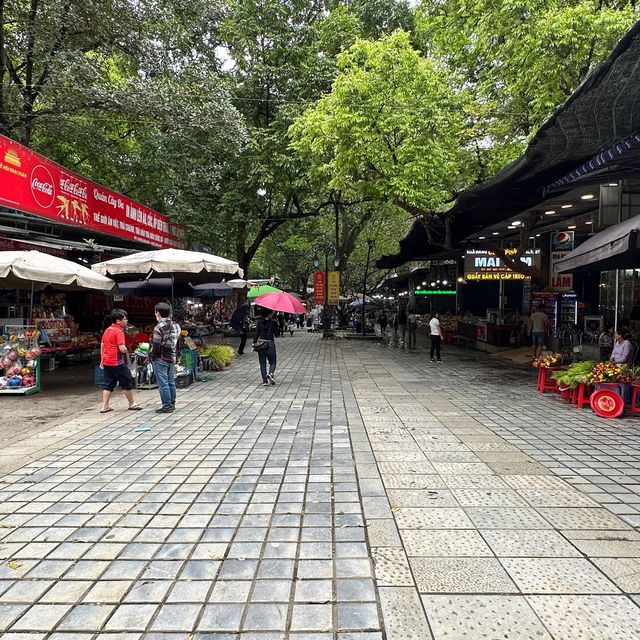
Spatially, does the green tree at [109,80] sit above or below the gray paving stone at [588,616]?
above

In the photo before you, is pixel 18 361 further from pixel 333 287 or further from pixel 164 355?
pixel 333 287

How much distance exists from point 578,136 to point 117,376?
7.50m

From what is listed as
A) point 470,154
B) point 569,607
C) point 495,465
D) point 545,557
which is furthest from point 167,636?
point 470,154

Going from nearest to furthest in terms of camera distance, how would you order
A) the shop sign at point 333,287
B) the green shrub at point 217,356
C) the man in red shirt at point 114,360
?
the man in red shirt at point 114,360, the green shrub at point 217,356, the shop sign at point 333,287

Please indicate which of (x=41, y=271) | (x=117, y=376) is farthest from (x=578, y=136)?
(x=41, y=271)

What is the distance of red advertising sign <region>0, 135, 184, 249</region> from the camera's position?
8820 mm

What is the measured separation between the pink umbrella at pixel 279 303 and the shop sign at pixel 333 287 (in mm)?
12096

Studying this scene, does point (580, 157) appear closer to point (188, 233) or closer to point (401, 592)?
point (401, 592)

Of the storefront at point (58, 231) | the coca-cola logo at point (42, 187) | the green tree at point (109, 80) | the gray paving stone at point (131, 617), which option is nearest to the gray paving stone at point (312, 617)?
the gray paving stone at point (131, 617)

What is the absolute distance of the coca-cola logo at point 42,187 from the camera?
374 inches

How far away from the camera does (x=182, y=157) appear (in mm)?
16297

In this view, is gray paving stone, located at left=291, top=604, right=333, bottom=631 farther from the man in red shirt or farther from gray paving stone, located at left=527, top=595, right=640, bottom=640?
the man in red shirt

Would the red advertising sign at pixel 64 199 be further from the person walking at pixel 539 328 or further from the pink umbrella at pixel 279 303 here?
the person walking at pixel 539 328

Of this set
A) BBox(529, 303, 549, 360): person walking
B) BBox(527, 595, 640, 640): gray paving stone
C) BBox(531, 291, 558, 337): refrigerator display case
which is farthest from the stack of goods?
BBox(531, 291, 558, 337): refrigerator display case
